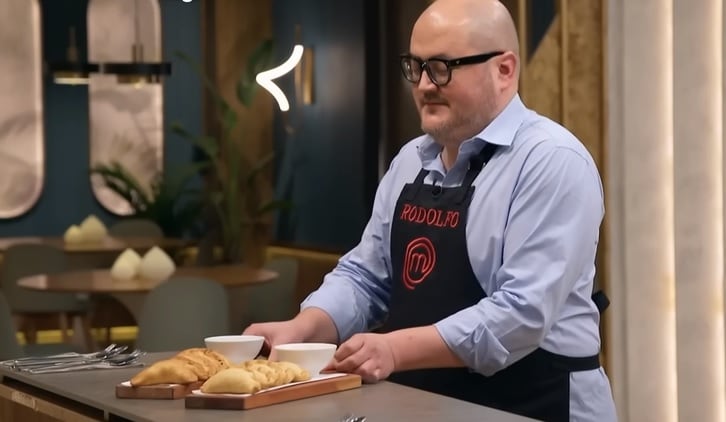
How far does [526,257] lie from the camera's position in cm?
237

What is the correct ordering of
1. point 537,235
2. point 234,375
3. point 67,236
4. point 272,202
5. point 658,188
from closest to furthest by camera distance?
point 234,375 < point 537,235 < point 658,188 < point 67,236 < point 272,202

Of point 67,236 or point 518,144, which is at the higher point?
point 518,144

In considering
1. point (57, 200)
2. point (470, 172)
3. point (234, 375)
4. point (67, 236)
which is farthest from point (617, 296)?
point (57, 200)

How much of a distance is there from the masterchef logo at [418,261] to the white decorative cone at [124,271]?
3748 mm

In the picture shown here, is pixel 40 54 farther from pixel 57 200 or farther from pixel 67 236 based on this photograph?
pixel 67 236

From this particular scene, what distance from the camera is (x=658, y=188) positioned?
15.5 ft

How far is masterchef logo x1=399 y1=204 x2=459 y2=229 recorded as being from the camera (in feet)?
8.41

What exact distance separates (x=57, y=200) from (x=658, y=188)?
20.1ft

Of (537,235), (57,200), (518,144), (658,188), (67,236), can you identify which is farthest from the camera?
(57,200)

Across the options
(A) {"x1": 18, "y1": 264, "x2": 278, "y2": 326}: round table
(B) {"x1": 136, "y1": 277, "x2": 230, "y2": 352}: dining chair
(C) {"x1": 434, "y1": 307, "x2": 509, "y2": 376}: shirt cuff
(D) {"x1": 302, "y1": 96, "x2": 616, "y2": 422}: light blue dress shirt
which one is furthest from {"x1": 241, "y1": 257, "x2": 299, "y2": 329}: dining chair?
(C) {"x1": 434, "y1": 307, "x2": 509, "y2": 376}: shirt cuff

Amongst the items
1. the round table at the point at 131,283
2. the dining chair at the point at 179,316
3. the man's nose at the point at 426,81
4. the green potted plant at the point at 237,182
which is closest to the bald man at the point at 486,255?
the man's nose at the point at 426,81

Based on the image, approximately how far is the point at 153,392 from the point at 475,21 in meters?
0.99

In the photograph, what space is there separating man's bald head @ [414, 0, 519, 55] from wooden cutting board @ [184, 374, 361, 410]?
0.78 metres

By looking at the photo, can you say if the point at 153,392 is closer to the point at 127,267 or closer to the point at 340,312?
the point at 340,312
